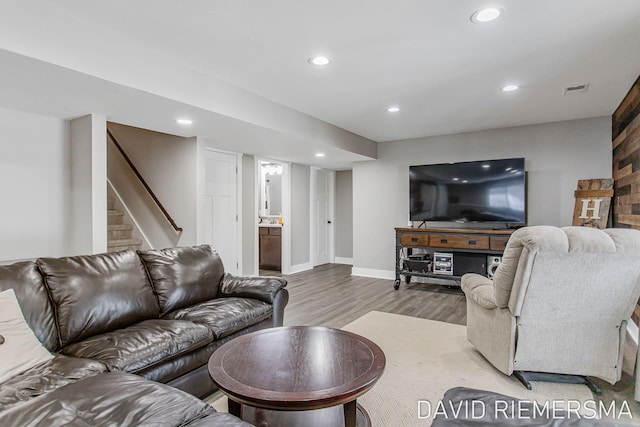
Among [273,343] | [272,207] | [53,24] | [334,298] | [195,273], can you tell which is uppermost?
[53,24]

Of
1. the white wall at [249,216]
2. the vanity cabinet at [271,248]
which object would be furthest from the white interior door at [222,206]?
the vanity cabinet at [271,248]

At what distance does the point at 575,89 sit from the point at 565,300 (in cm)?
241

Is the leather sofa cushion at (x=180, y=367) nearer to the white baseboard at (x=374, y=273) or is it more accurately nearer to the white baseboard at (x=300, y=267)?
the white baseboard at (x=374, y=273)

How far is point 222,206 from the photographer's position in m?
5.29

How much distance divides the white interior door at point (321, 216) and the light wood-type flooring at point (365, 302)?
4.10 feet

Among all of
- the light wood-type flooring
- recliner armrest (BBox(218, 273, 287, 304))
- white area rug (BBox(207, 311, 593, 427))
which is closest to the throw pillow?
white area rug (BBox(207, 311, 593, 427))

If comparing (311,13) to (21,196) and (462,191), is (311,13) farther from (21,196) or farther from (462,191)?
(462,191)

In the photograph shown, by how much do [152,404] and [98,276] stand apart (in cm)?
127

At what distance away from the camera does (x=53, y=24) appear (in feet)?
7.04

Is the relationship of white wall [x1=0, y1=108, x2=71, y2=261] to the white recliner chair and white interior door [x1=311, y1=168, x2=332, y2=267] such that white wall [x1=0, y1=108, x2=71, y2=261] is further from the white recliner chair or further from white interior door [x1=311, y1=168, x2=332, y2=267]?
white interior door [x1=311, y1=168, x2=332, y2=267]

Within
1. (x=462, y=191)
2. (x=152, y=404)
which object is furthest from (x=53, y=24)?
(x=462, y=191)

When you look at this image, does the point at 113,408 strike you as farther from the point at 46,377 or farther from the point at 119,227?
the point at 119,227

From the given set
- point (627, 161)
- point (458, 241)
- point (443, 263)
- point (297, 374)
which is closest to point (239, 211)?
point (443, 263)

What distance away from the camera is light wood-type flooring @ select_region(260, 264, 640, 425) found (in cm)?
363
